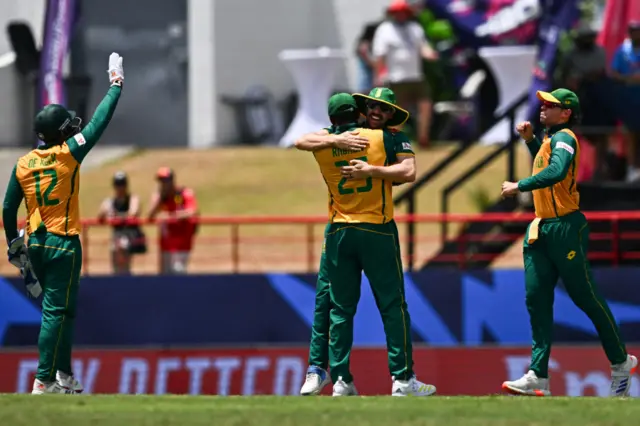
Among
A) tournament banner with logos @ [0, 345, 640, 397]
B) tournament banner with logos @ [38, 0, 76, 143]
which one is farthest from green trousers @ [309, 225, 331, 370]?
tournament banner with logos @ [38, 0, 76, 143]

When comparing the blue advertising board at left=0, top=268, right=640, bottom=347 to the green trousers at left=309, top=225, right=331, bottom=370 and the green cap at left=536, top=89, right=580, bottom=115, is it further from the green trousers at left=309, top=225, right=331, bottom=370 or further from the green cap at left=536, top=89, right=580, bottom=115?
the green cap at left=536, top=89, right=580, bottom=115

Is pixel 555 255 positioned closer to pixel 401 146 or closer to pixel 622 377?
pixel 622 377

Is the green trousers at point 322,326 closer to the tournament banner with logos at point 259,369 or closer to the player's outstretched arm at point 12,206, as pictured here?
the player's outstretched arm at point 12,206

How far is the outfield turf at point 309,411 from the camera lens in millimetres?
7730

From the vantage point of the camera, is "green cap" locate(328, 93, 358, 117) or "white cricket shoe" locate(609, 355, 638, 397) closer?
"green cap" locate(328, 93, 358, 117)

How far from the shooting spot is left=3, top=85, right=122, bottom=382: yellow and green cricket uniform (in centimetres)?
962

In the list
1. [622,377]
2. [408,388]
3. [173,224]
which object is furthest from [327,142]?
[173,224]

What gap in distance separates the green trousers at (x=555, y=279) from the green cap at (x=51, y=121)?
9.78 ft

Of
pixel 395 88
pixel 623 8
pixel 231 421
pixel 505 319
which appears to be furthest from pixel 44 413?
pixel 395 88

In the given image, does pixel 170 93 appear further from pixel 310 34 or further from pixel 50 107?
pixel 50 107

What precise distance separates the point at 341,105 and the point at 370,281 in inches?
42.9

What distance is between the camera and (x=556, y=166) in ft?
30.9

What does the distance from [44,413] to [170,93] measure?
1691cm

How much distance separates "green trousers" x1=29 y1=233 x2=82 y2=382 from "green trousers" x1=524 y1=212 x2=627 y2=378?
9.39 ft
